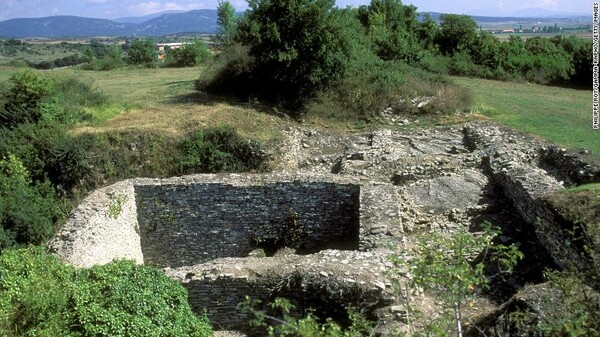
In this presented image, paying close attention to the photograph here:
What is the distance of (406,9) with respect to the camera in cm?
3597

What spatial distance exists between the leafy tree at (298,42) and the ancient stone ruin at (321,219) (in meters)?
4.59

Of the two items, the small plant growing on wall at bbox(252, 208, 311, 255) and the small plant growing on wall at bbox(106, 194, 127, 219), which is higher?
the small plant growing on wall at bbox(106, 194, 127, 219)

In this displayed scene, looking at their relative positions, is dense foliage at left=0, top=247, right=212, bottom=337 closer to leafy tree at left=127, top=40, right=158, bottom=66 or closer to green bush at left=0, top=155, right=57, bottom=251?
green bush at left=0, top=155, right=57, bottom=251

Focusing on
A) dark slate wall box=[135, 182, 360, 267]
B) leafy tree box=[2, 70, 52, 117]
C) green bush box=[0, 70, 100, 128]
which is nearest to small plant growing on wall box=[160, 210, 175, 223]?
dark slate wall box=[135, 182, 360, 267]

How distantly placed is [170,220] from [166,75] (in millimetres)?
21025

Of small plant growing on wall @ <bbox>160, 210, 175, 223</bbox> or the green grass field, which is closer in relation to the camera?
small plant growing on wall @ <bbox>160, 210, 175, 223</bbox>

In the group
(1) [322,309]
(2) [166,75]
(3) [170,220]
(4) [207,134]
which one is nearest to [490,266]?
(1) [322,309]

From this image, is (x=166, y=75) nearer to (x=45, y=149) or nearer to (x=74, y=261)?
(x=45, y=149)

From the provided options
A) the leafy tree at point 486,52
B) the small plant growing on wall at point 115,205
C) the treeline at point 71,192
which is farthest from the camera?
the leafy tree at point 486,52

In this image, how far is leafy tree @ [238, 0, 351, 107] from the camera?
18875 mm

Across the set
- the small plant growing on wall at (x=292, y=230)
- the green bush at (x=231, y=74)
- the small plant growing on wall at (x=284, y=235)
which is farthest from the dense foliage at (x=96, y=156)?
the green bush at (x=231, y=74)

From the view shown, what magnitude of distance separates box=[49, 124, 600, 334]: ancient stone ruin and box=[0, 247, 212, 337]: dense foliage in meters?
0.62

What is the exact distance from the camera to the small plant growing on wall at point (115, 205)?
37.7ft

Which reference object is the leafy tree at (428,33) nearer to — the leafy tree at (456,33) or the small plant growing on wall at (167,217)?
the leafy tree at (456,33)
